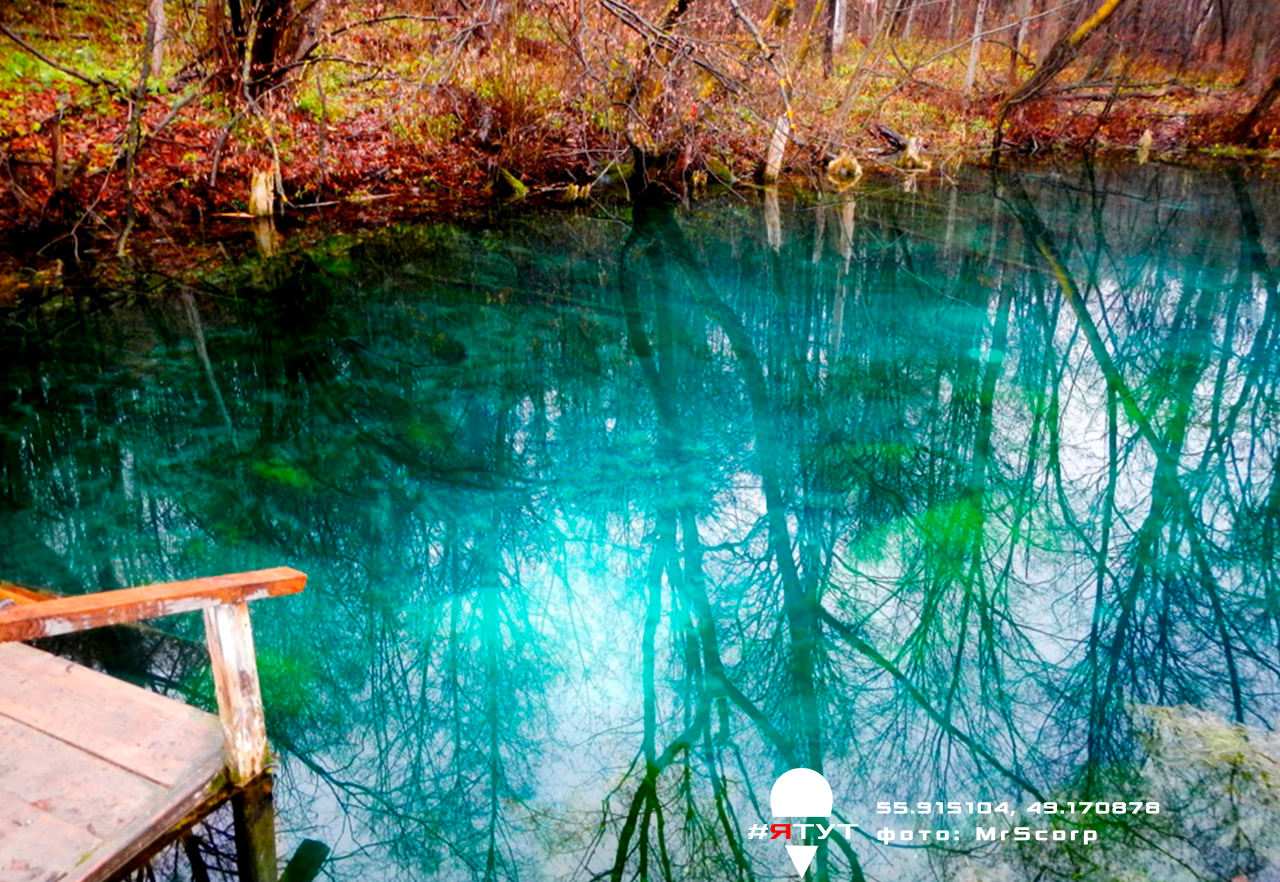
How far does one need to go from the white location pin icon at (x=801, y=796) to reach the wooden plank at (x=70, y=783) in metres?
2.47

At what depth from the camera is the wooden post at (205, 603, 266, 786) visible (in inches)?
133

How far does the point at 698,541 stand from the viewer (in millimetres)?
6398

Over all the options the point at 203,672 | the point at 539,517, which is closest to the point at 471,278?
the point at 539,517

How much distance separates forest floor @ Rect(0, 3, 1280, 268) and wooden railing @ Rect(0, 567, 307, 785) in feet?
Result: 22.5

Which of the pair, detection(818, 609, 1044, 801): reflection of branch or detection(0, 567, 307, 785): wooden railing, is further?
detection(818, 609, 1044, 801): reflection of branch

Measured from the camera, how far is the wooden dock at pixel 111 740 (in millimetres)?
3039

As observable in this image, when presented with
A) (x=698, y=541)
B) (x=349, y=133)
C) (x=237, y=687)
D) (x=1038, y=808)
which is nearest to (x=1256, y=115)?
(x=349, y=133)

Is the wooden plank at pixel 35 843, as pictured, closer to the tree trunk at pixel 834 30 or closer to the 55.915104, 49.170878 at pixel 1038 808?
the 55.915104, 49.170878 at pixel 1038 808

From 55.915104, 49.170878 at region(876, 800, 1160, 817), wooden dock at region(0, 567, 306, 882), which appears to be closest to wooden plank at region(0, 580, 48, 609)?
wooden dock at region(0, 567, 306, 882)

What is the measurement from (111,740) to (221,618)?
693 millimetres

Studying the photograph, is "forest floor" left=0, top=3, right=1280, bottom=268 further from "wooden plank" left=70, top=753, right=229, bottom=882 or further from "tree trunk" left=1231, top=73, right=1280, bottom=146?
"wooden plank" left=70, top=753, right=229, bottom=882

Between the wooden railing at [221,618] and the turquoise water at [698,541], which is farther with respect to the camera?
the turquoise water at [698,541]

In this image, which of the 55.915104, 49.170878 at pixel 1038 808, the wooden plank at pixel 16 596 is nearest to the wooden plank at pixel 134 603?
the wooden plank at pixel 16 596

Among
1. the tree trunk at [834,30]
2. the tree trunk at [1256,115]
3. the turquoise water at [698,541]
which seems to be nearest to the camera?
the turquoise water at [698,541]
